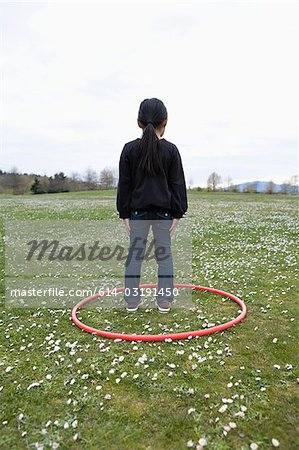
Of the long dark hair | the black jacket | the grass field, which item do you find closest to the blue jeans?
the black jacket

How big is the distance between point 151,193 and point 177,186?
1.52 feet

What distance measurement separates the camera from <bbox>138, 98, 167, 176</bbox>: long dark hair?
16.1 ft

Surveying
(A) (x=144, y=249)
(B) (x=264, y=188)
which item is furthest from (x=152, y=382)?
(B) (x=264, y=188)

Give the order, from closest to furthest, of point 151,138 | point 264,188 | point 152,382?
point 152,382 < point 151,138 < point 264,188

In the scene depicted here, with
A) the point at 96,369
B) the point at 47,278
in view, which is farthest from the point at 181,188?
the point at 47,278

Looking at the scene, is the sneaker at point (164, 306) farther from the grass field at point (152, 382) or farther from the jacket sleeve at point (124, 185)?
the jacket sleeve at point (124, 185)

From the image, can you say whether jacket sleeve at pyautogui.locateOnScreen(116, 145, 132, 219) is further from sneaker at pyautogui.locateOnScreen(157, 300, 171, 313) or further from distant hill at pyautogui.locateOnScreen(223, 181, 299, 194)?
distant hill at pyautogui.locateOnScreen(223, 181, 299, 194)

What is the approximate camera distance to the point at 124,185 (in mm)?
5125

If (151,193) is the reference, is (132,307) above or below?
below

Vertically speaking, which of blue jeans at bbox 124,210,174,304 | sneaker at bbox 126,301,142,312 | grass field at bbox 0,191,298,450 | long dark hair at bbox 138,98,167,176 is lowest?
grass field at bbox 0,191,298,450

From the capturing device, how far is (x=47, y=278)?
26.0ft

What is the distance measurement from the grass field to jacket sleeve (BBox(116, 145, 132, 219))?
1.68 meters

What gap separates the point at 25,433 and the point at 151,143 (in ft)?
12.2

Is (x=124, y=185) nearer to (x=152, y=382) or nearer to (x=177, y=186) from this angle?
(x=177, y=186)
